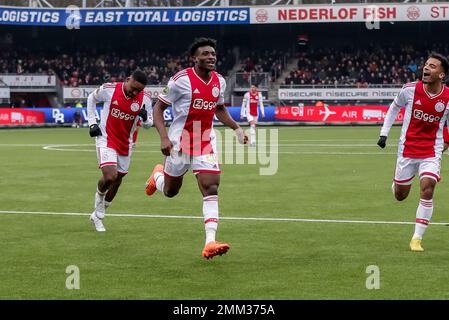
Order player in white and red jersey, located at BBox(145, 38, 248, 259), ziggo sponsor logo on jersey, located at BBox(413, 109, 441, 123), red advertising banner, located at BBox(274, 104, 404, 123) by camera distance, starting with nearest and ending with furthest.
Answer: player in white and red jersey, located at BBox(145, 38, 248, 259) → ziggo sponsor logo on jersey, located at BBox(413, 109, 441, 123) → red advertising banner, located at BBox(274, 104, 404, 123)

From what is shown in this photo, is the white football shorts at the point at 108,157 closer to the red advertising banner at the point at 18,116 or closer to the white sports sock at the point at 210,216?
the white sports sock at the point at 210,216

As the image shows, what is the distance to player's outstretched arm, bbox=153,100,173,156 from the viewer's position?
33.2ft

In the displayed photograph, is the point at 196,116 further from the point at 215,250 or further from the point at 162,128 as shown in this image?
the point at 215,250

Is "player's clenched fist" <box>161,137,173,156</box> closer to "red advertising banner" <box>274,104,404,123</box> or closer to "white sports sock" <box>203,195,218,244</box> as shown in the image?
"white sports sock" <box>203,195,218,244</box>

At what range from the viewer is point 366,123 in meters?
51.6

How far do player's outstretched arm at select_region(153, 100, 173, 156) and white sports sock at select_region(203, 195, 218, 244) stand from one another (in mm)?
723

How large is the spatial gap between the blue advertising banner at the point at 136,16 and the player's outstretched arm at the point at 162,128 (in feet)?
169

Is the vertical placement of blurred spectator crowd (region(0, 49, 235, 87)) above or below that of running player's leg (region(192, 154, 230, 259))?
above

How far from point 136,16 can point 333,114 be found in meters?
17.3

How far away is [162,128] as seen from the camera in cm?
1034

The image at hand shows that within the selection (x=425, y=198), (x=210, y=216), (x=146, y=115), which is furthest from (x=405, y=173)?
(x=146, y=115)

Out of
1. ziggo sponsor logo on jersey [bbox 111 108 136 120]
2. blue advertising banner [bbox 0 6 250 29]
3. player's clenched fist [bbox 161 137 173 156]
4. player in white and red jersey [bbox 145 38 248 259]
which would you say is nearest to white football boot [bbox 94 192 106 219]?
ziggo sponsor logo on jersey [bbox 111 108 136 120]

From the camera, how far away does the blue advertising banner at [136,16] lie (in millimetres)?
61531

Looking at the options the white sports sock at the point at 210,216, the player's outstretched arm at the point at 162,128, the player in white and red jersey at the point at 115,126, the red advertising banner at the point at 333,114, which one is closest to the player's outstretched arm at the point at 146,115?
the player in white and red jersey at the point at 115,126
